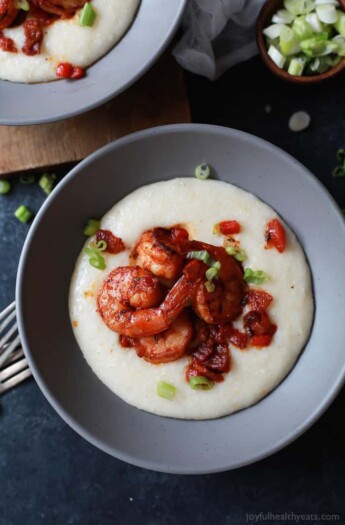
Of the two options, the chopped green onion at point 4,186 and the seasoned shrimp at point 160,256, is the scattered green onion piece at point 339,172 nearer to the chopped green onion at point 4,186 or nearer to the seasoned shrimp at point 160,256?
the seasoned shrimp at point 160,256

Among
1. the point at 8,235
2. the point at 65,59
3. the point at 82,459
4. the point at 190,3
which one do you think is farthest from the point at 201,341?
the point at 190,3

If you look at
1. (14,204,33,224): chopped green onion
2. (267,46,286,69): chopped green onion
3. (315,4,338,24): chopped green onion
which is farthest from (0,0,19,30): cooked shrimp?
(315,4,338,24): chopped green onion

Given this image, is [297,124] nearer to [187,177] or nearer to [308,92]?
[308,92]

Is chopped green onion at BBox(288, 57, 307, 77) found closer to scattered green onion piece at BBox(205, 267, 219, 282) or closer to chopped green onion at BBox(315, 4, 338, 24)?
chopped green onion at BBox(315, 4, 338, 24)

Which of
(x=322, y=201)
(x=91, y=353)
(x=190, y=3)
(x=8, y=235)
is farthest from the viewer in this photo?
(x=8, y=235)

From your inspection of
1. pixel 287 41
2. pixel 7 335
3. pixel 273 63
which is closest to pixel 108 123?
pixel 273 63

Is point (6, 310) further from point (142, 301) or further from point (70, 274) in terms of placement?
point (142, 301)
